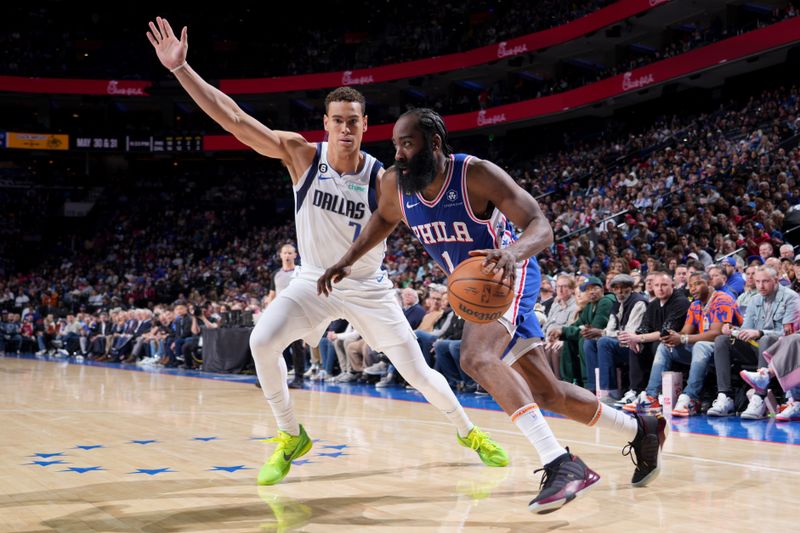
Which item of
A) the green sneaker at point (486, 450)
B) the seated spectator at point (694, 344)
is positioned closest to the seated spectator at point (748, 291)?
the seated spectator at point (694, 344)

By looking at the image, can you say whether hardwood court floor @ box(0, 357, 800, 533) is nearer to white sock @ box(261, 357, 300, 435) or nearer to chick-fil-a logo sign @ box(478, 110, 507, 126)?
white sock @ box(261, 357, 300, 435)

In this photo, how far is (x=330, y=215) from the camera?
4.58m

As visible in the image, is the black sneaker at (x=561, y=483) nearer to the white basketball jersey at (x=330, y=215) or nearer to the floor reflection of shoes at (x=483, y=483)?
the floor reflection of shoes at (x=483, y=483)

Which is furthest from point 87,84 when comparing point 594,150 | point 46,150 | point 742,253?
point 742,253

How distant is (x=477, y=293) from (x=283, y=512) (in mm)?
1315


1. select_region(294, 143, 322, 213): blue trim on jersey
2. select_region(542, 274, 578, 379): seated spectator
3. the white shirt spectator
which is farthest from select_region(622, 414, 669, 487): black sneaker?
the white shirt spectator

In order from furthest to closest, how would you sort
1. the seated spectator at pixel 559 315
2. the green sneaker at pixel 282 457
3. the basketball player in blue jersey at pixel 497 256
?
1. the seated spectator at pixel 559 315
2. the green sneaker at pixel 282 457
3. the basketball player in blue jersey at pixel 497 256

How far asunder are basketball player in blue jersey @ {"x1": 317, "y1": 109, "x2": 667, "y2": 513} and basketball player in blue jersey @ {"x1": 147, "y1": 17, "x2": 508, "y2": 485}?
0.49 metres

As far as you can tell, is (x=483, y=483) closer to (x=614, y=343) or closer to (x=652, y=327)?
(x=652, y=327)

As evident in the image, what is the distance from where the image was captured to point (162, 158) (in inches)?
1453

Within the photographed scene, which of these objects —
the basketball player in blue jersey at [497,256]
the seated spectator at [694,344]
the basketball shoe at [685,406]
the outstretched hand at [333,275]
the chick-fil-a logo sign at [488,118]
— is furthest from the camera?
the chick-fil-a logo sign at [488,118]

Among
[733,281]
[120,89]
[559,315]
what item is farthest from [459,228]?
[120,89]

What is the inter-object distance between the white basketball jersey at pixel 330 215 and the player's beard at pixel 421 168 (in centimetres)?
93

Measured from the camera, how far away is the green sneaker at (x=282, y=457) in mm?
4176
